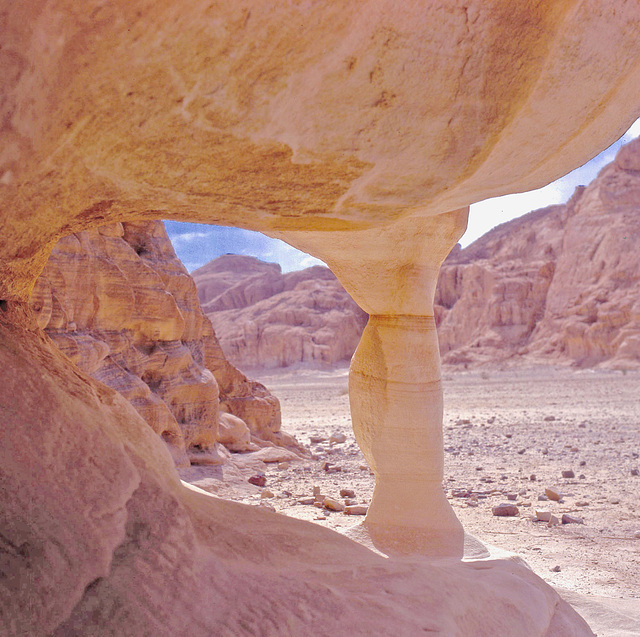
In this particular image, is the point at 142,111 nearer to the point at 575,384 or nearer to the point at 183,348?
the point at 183,348

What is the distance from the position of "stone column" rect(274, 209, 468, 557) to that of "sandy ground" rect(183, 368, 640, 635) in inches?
55.1

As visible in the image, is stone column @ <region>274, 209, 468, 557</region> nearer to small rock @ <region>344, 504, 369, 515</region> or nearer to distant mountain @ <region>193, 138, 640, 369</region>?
small rock @ <region>344, 504, 369, 515</region>

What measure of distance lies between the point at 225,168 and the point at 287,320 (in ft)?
130

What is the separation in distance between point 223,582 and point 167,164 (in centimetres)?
152

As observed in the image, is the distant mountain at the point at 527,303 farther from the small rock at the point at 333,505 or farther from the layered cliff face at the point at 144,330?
the small rock at the point at 333,505

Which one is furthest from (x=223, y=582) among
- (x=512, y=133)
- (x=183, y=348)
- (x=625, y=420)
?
(x=625, y=420)

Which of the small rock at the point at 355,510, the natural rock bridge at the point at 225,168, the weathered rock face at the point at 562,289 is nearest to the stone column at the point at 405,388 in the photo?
the natural rock bridge at the point at 225,168

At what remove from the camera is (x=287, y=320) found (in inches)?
1633

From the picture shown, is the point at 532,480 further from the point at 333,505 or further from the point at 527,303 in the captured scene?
the point at 527,303

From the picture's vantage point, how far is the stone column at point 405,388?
13.5 feet

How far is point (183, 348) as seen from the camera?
8055 mm

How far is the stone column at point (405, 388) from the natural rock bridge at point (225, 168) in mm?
1516

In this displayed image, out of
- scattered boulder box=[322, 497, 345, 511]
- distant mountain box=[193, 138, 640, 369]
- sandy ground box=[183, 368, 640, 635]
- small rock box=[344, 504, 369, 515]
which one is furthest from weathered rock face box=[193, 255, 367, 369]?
small rock box=[344, 504, 369, 515]

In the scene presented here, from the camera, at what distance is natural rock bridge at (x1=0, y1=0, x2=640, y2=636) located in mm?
1681
